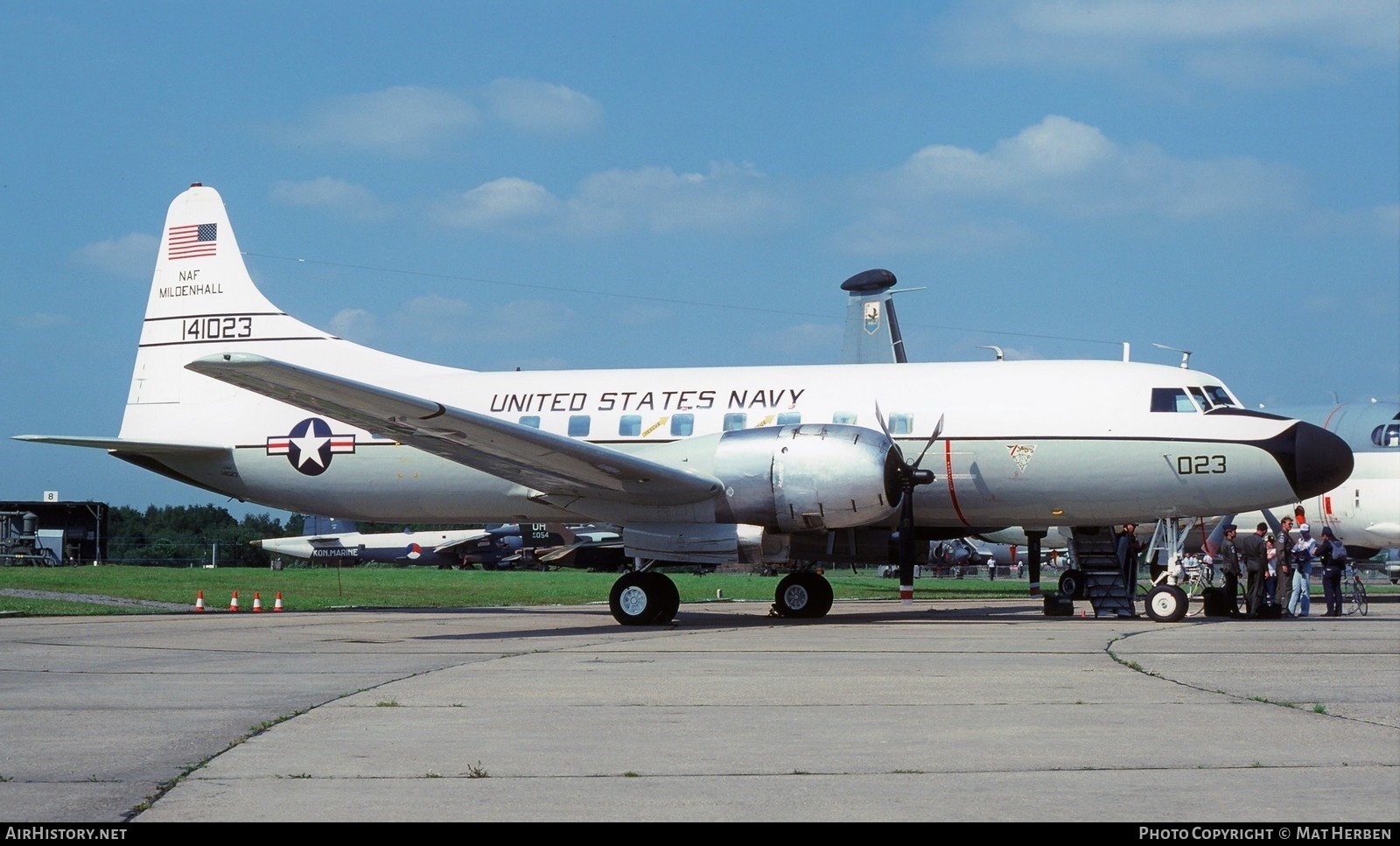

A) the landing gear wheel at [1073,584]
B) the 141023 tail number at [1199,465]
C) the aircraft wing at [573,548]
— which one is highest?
the 141023 tail number at [1199,465]

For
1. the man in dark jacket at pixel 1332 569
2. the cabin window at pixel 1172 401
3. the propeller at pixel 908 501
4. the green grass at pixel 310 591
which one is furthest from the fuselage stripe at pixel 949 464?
the green grass at pixel 310 591

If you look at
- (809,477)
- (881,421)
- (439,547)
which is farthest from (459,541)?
(809,477)

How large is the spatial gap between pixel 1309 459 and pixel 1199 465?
137cm

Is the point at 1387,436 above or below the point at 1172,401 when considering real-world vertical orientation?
above

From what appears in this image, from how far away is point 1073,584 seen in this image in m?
27.9

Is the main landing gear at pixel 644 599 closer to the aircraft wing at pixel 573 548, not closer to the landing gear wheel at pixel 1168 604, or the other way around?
the landing gear wheel at pixel 1168 604

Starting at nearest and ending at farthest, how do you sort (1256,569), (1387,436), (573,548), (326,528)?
(1256,569), (1387,436), (573,548), (326,528)

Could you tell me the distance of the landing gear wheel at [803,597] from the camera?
2070 cm

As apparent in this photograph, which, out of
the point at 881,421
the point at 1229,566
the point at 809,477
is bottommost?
the point at 1229,566

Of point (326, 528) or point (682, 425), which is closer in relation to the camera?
point (682, 425)

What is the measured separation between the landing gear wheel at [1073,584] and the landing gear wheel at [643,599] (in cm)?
1139

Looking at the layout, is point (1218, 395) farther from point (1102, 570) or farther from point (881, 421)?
point (881, 421)
